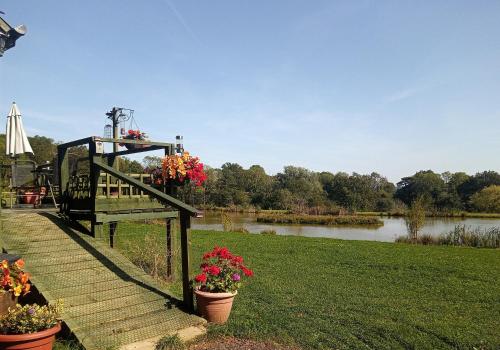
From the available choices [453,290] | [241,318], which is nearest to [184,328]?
[241,318]

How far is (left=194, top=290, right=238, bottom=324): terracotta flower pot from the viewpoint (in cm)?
405

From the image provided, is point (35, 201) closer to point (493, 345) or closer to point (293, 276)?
point (293, 276)

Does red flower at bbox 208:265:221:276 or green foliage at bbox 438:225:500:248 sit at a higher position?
red flower at bbox 208:265:221:276

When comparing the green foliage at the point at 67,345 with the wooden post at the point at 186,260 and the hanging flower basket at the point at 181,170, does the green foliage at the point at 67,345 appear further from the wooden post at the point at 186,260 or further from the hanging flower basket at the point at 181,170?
the hanging flower basket at the point at 181,170

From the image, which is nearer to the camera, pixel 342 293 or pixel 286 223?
pixel 342 293

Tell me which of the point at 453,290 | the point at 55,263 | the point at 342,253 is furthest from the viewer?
the point at 342,253

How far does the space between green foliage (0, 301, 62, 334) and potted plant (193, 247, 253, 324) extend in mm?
1482

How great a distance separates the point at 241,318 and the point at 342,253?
5802 mm

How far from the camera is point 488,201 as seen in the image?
35.3 metres

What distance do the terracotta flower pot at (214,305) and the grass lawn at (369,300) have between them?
5.1 inches

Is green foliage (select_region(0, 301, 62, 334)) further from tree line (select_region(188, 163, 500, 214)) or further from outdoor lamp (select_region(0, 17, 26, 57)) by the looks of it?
tree line (select_region(188, 163, 500, 214))

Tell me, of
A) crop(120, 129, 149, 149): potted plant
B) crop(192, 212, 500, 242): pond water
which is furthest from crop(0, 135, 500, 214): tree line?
crop(120, 129, 149, 149): potted plant

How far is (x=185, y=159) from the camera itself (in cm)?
552

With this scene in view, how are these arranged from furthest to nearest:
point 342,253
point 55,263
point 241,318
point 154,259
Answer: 1. point 342,253
2. point 154,259
3. point 55,263
4. point 241,318
